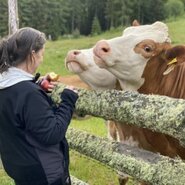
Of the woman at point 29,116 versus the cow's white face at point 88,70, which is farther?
the cow's white face at point 88,70

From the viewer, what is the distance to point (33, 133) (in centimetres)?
324

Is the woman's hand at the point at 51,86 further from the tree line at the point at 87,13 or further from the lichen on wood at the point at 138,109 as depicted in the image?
the tree line at the point at 87,13

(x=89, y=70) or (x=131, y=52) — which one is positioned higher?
(x=131, y=52)

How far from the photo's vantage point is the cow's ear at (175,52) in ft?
14.0

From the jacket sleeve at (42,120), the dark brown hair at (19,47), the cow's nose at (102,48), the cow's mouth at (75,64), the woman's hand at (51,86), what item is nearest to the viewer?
the jacket sleeve at (42,120)

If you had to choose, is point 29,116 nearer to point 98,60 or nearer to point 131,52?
point 98,60

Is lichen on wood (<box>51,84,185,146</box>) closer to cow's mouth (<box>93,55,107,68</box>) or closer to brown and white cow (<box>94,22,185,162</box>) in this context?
cow's mouth (<box>93,55,107,68</box>)

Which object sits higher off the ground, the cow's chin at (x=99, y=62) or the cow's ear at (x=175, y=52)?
the cow's ear at (x=175, y=52)

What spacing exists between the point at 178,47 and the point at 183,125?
1.30 meters

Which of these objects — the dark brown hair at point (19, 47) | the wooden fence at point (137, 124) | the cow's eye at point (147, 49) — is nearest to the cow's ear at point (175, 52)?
the cow's eye at point (147, 49)

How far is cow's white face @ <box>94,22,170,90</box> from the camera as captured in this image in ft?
14.1

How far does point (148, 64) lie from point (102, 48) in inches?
21.2

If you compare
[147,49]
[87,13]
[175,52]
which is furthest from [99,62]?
[87,13]

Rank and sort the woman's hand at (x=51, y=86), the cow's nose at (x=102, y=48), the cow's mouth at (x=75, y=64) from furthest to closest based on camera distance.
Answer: the cow's mouth at (x=75, y=64) → the cow's nose at (x=102, y=48) → the woman's hand at (x=51, y=86)
